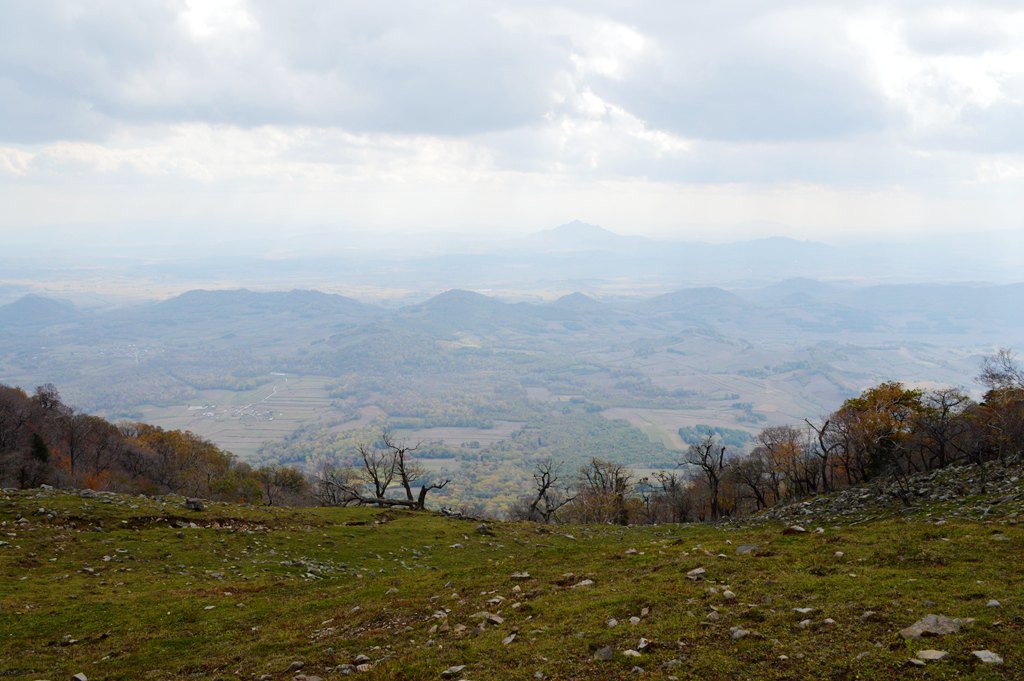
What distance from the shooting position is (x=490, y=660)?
11.4 metres

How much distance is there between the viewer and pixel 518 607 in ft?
48.0

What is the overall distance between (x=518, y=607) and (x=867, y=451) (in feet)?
143

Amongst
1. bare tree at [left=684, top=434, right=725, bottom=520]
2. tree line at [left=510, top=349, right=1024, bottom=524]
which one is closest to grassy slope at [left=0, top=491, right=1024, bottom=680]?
tree line at [left=510, top=349, right=1024, bottom=524]

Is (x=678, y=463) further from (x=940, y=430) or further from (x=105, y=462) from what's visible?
(x=105, y=462)

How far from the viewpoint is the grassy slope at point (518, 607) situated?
10.6 metres

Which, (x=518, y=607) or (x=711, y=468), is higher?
(x=518, y=607)

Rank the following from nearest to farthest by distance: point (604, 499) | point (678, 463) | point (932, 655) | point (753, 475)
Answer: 1. point (932, 655)
2. point (604, 499)
3. point (753, 475)
4. point (678, 463)

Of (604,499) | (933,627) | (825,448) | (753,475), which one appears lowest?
(604,499)

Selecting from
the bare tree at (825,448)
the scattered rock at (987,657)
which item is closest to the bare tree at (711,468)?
the bare tree at (825,448)

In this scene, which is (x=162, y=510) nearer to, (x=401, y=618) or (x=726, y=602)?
(x=401, y=618)

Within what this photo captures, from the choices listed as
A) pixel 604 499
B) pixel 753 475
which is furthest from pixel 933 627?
pixel 753 475

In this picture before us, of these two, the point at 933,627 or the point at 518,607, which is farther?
the point at 518,607

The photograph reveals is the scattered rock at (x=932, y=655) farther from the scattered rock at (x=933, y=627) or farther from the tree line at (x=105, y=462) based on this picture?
the tree line at (x=105, y=462)

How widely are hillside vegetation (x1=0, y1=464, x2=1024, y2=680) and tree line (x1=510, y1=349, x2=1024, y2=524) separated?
14.0m
